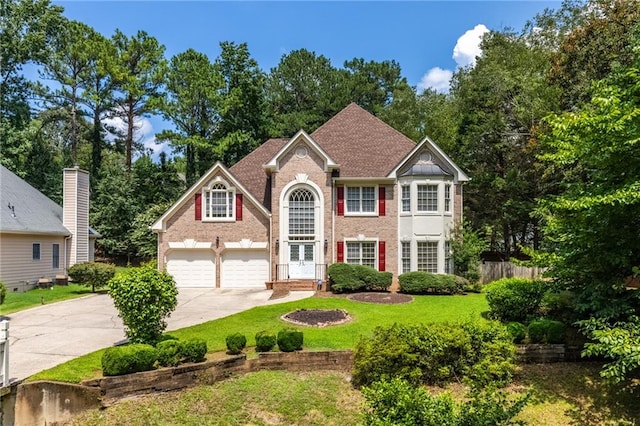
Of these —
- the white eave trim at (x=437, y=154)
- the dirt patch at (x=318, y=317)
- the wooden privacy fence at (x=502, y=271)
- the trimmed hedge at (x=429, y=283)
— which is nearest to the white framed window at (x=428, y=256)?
the trimmed hedge at (x=429, y=283)

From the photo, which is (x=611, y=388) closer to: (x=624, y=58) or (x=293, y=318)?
(x=293, y=318)

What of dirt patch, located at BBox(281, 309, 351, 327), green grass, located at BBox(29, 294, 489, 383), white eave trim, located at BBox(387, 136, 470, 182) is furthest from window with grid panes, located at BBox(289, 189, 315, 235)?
dirt patch, located at BBox(281, 309, 351, 327)

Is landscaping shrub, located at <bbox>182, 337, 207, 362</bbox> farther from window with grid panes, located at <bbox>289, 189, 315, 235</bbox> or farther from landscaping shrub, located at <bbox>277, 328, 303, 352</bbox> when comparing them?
window with grid panes, located at <bbox>289, 189, 315, 235</bbox>

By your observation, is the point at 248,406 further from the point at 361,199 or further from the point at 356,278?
the point at 361,199

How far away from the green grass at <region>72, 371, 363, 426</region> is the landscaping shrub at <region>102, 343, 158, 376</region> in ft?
2.08

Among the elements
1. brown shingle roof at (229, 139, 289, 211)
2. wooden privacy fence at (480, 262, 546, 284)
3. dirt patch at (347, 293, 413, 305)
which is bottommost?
dirt patch at (347, 293, 413, 305)

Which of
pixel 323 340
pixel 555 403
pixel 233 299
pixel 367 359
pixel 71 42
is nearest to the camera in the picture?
pixel 555 403

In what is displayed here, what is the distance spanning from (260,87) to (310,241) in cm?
2357

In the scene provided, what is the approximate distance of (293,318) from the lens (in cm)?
1313

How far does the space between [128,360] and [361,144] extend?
56.8 ft

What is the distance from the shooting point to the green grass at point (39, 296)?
1576 centimetres

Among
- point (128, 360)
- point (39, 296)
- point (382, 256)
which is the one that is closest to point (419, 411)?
point (128, 360)

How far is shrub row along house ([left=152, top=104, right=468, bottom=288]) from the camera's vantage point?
20.5 m

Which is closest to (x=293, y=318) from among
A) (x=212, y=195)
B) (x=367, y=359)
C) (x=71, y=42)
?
(x=367, y=359)
